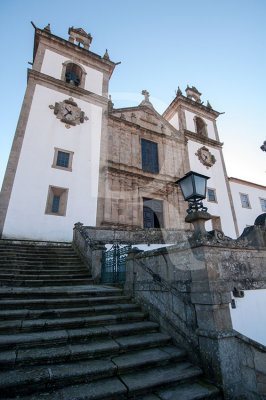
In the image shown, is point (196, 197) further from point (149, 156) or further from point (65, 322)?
point (149, 156)

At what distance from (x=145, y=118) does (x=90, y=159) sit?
8.34 meters

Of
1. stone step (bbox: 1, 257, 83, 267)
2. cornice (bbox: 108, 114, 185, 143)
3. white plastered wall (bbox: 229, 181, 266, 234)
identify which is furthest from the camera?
white plastered wall (bbox: 229, 181, 266, 234)

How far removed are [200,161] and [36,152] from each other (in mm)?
15367

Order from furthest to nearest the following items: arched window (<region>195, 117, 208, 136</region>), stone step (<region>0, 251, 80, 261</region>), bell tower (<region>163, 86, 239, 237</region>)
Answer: arched window (<region>195, 117, 208, 136</region>)
bell tower (<region>163, 86, 239, 237</region>)
stone step (<region>0, 251, 80, 261</region>)

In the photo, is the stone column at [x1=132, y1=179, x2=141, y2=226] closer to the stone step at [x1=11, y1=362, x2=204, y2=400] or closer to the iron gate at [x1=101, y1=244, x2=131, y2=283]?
the iron gate at [x1=101, y1=244, x2=131, y2=283]

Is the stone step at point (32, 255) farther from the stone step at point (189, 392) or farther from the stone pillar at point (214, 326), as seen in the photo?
the stone step at point (189, 392)

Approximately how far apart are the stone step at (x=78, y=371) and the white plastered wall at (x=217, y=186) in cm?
1658

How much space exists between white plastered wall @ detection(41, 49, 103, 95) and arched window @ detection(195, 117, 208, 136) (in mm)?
12137

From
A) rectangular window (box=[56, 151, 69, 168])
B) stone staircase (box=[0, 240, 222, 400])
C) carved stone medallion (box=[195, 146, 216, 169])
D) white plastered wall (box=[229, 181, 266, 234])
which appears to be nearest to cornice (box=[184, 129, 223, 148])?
carved stone medallion (box=[195, 146, 216, 169])

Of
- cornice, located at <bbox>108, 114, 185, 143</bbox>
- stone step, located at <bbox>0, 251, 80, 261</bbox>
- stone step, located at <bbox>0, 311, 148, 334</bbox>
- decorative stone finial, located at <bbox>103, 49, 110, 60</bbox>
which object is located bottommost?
stone step, located at <bbox>0, 311, 148, 334</bbox>

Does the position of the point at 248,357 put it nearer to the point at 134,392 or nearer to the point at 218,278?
the point at 218,278

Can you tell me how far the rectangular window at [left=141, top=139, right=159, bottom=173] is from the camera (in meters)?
18.4

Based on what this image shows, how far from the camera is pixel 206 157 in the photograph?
22031 mm

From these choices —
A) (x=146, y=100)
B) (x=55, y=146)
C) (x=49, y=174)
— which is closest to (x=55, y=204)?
(x=49, y=174)
